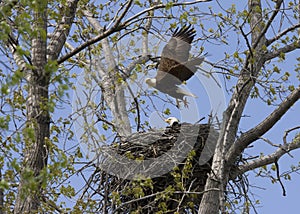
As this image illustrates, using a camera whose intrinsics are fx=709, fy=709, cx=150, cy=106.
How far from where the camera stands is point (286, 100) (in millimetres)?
8391

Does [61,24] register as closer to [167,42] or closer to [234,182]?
[167,42]

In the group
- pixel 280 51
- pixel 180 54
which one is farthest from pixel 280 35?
pixel 180 54

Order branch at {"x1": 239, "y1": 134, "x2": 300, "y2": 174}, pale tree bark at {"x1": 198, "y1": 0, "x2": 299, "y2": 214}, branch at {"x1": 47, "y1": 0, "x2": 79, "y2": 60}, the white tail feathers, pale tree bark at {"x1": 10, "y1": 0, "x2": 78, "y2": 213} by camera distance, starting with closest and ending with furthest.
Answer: pale tree bark at {"x1": 10, "y1": 0, "x2": 78, "y2": 213} → pale tree bark at {"x1": 198, "y1": 0, "x2": 299, "y2": 214} → branch at {"x1": 239, "y1": 134, "x2": 300, "y2": 174} → branch at {"x1": 47, "y1": 0, "x2": 79, "y2": 60} → the white tail feathers

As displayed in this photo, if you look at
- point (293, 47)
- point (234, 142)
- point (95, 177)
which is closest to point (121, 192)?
point (95, 177)

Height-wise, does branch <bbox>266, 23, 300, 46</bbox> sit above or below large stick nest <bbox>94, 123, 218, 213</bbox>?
above

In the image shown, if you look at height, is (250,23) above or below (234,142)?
above

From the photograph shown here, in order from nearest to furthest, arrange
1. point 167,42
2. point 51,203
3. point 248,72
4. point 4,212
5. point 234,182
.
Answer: point 4,212 → point 51,203 → point 248,72 → point 234,182 → point 167,42

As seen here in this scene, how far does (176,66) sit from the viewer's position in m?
11.3

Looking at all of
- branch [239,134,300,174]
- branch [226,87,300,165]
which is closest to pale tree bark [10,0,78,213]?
branch [226,87,300,165]

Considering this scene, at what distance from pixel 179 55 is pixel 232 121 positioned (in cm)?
255

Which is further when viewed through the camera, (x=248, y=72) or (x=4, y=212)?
(x=248, y=72)

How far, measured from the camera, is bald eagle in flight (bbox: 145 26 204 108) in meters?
11.0

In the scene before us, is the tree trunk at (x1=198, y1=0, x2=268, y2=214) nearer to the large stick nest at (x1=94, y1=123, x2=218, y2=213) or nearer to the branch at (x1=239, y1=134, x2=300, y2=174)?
the branch at (x1=239, y1=134, x2=300, y2=174)

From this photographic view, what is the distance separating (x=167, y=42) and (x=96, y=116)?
186 cm
